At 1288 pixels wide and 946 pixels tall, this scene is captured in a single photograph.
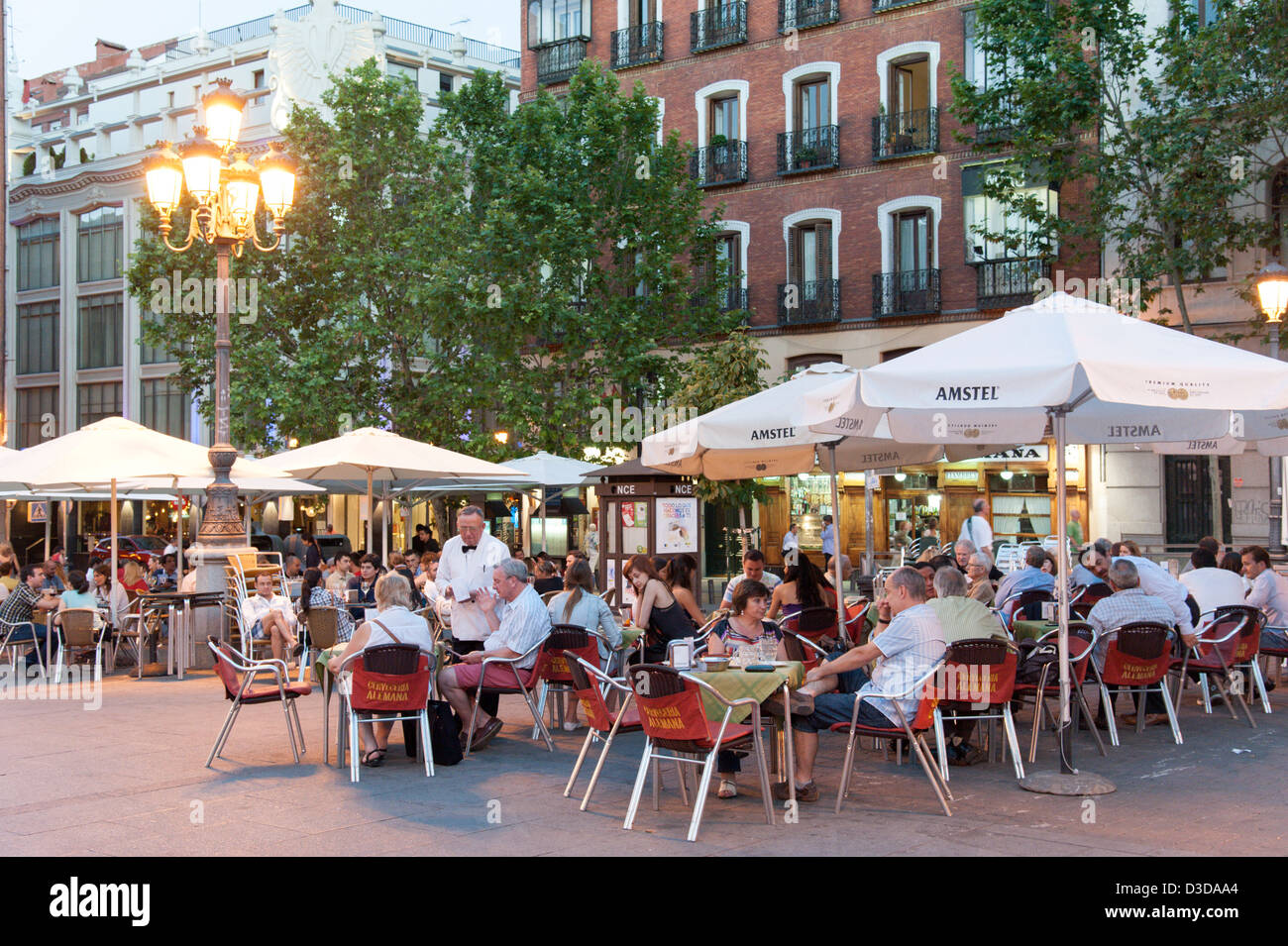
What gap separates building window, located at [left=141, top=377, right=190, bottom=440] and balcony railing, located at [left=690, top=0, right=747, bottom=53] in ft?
87.0

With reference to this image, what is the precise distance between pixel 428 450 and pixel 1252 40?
603 inches

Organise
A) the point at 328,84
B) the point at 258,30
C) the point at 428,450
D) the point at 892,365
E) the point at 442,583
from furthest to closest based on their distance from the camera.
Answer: the point at 258,30, the point at 328,84, the point at 428,450, the point at 442,583, the point at 892,365

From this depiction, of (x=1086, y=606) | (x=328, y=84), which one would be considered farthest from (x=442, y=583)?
(x=328, y=84)

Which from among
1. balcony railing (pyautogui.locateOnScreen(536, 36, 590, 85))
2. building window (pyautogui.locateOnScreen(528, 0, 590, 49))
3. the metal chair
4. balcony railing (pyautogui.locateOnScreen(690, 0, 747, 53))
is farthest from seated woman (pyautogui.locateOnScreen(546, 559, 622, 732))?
building window (pyautogui.locateOnScreen(528, 0, 590, 49))

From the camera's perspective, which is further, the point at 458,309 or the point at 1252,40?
the point at 458,309

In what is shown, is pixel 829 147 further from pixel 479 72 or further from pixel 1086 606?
pixel 1086 606

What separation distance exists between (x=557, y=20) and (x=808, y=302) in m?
10.5

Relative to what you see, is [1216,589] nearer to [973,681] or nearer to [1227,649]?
[1227,649]

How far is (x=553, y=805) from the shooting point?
8094 mm

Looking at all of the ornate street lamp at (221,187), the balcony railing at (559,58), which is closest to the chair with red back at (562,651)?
the ornate street lamp at (221,187)

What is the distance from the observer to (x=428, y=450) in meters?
16.9

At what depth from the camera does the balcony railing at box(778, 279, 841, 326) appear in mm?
29859

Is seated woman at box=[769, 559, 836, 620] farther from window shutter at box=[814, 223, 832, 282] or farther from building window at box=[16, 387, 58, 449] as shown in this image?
building window at box=[16, 387, 58, 449]

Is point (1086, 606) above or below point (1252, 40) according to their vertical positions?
below
